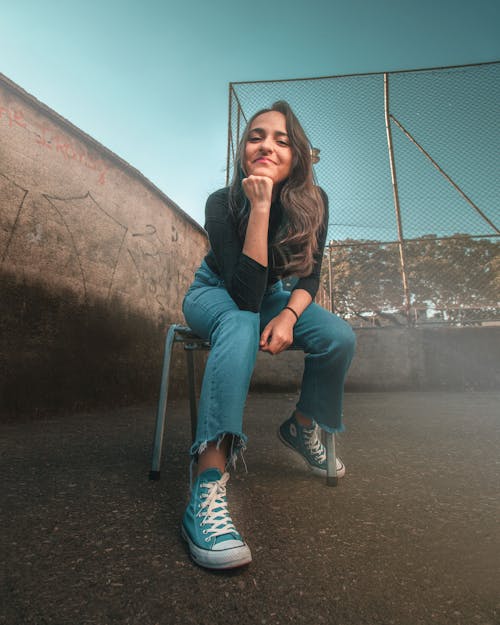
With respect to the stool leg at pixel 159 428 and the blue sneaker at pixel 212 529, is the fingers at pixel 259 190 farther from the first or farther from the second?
the blue sneaker at pixel 212 529

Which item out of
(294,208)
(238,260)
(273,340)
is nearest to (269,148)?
(294,208)

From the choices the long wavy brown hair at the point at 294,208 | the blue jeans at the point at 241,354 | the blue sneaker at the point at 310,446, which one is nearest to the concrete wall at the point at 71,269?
the blue jeans at the point at 241,354

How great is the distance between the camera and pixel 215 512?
99 cm

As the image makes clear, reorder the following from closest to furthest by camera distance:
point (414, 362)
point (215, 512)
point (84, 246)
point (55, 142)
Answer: point (215, 512) < point (55, 142) < point (84, 246) < point (414, 362)

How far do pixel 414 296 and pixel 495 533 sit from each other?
376 centimetres

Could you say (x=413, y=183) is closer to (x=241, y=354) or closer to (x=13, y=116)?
(x=13, y=116)

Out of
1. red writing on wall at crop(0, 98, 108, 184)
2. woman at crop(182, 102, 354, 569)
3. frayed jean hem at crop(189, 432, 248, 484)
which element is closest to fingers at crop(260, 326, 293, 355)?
woman at crop(182, 102, 354, 569)

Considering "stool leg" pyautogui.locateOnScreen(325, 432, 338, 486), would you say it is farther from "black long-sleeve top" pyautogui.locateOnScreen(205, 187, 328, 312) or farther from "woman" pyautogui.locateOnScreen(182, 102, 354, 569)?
"black long-sleeve top" pyautogui.locateOnScreen(205, 187, 328, 312)

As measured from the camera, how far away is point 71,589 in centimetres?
80

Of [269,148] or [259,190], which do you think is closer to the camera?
[259,190]

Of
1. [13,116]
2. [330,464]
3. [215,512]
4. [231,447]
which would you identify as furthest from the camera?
[13,116]

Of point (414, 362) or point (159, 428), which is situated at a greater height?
point (414, 362)

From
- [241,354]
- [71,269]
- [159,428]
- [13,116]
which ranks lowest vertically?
[159,428]

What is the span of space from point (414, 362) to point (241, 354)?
12.4 ft
